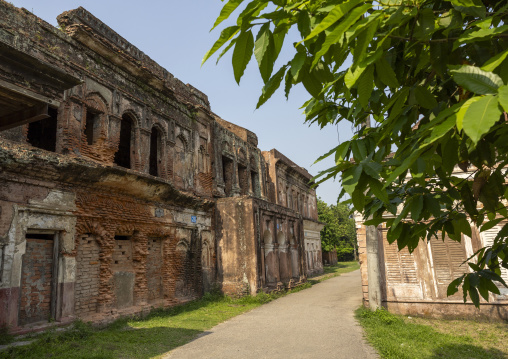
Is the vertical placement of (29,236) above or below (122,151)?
below

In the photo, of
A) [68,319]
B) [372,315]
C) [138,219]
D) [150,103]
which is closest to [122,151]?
[150,103]

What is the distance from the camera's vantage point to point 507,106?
1020 millimetres

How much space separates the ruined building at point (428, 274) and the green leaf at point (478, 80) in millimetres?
8737

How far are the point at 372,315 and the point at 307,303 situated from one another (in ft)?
11.7

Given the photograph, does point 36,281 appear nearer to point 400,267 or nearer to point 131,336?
point 131,336

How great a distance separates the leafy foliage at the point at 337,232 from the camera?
1463 inches

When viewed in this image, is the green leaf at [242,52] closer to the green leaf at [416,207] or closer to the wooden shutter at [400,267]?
the green leaf at [416,207]

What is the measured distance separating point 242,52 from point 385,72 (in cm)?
65

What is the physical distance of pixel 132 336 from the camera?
25.3 feet

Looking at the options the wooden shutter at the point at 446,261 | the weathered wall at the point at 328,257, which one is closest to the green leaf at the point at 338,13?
the wooden shutter at the point at 446,261

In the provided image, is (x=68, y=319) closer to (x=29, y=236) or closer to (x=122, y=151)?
(x=29, y=236)

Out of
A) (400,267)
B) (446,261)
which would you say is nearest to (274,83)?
(400,267)

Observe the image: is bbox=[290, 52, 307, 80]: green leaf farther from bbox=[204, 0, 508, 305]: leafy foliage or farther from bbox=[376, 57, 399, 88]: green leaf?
bbox=[376, 57, 399, 88]: green leaf

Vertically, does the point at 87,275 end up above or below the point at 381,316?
above
